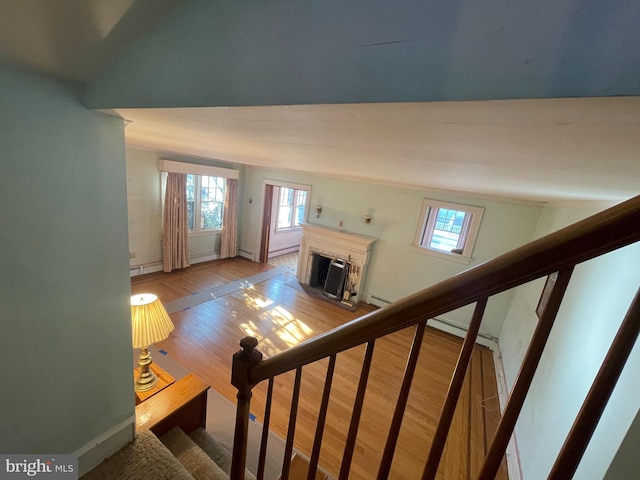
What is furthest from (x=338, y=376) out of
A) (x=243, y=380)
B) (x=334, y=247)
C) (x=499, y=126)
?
(x=499, y=126)

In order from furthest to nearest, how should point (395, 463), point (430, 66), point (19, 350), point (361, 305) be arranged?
point (361, 305), point (395, 463), point (19, 350), point (430, 66)

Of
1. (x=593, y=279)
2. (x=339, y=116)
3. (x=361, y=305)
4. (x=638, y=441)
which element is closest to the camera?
(x=339, y=116)

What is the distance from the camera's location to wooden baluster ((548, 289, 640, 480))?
38cm

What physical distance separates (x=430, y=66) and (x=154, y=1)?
688mm

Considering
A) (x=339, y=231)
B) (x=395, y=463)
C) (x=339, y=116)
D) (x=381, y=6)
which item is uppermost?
(x=381, y=6)

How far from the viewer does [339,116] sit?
1.79 ft

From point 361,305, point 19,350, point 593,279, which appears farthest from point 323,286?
point 19,350

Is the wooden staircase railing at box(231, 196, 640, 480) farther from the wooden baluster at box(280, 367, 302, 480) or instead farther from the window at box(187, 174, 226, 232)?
the window at box(187, 174, 226, 232)

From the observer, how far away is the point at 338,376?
2.77 meters

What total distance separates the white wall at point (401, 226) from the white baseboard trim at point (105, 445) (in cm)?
365

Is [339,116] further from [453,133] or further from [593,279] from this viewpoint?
[593,279]

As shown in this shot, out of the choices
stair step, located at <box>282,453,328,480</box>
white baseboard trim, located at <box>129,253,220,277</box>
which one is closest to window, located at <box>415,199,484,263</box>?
stair step, located at <box>282,453,328,480</box>

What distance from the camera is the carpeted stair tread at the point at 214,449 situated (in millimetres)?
1685

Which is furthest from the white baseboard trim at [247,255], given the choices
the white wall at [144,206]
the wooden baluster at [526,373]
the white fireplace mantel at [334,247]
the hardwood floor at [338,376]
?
the wooden baluster at [526,373]
